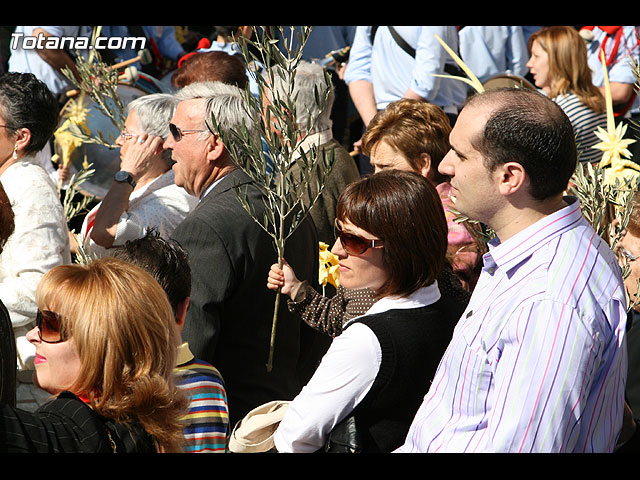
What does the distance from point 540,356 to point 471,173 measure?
1.84 ft

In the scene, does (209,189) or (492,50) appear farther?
(492,50)

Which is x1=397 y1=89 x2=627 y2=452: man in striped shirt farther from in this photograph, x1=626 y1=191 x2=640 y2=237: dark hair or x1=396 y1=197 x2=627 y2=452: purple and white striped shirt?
x1=626 y1=191 x2=640 y2=237: dark hair

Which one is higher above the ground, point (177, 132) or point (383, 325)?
point (177, 132)

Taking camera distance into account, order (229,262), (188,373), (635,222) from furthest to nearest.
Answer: (635,222) < (229,262) < (188,373)

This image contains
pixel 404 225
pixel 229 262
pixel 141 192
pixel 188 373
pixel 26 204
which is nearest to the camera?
pixel 188 373

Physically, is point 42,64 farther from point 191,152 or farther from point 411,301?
point 411,301

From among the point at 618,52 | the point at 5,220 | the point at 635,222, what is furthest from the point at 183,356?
the point at 618,52

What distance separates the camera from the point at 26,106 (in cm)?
389

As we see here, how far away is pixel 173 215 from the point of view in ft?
13.2

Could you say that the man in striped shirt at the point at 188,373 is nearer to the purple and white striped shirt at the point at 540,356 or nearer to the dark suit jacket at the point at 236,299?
the dark suit jacket at the point at 236,299

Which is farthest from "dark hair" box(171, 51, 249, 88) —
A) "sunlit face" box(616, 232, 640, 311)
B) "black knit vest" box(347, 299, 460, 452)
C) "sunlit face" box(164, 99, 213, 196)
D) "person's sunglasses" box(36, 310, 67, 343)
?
"person's sunglasses" box(36, 310, 67, 343)

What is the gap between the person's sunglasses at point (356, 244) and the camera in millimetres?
2768
